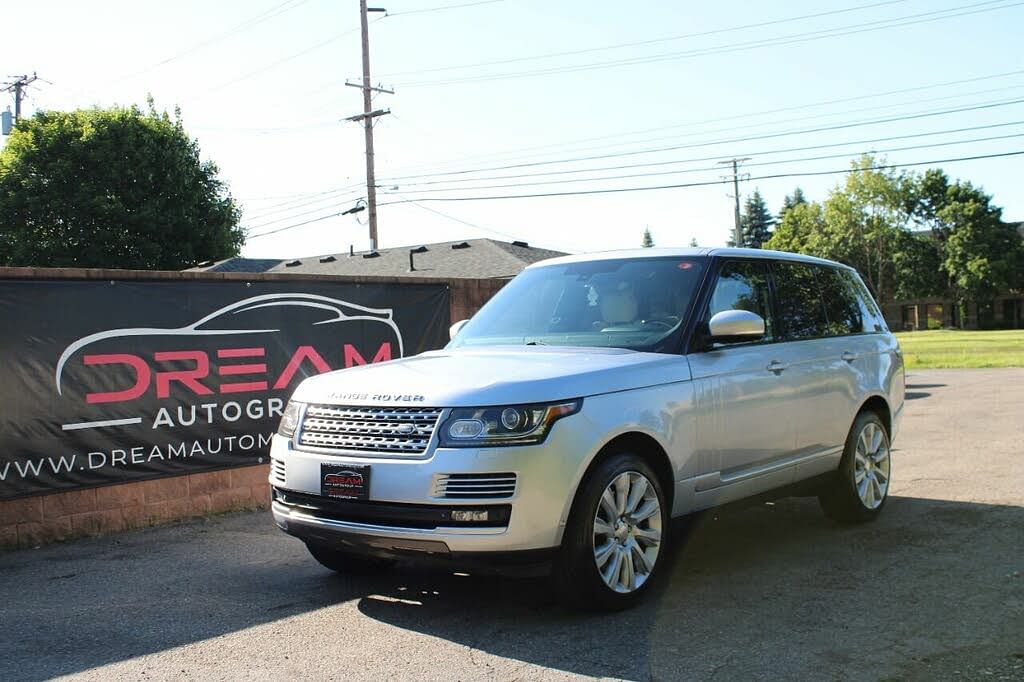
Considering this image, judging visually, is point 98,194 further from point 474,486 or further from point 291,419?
point 474,486

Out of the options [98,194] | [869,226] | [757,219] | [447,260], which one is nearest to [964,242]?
[869,226]

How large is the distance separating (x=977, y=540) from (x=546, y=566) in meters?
3.53

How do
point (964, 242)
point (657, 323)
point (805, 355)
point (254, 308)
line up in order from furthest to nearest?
point (964, 242), point (254, 308), point (805, 355), point (657, 323)

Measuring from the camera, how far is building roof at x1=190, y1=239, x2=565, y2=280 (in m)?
28.4

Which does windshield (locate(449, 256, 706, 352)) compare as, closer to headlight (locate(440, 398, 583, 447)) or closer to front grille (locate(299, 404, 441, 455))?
headlight (locate(440, 398, 583, 447))

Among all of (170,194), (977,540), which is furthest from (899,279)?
(977,540)

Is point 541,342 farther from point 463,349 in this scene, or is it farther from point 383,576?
point 383,576

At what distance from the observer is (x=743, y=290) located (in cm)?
629

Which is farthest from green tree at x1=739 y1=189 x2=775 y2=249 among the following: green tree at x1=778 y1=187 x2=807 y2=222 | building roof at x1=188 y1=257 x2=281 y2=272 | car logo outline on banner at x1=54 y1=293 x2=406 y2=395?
car logo outline on banner at x1=54 y1=293 x2=406 y2=395

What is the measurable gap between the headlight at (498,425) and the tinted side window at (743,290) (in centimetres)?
166

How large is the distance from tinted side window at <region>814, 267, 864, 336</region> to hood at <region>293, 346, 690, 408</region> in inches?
88.7

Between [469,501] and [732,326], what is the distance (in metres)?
1.99

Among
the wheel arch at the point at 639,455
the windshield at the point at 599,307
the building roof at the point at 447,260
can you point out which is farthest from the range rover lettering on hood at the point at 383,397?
the building roof at the point at 447,260

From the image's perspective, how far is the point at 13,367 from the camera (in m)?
7.19
